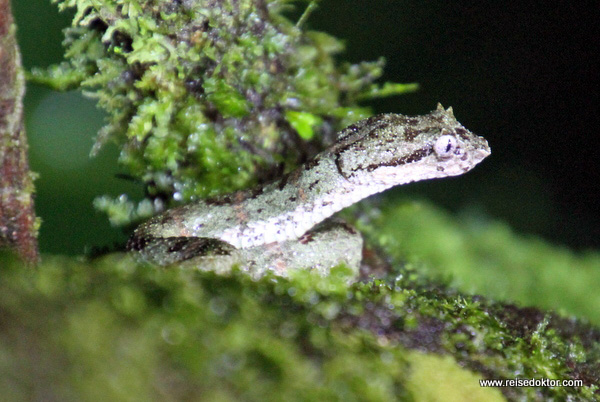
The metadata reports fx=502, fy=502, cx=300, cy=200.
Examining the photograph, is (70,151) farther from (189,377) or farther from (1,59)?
(189,377)

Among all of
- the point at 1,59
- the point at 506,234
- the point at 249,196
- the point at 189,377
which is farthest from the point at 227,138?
the point at 506,234

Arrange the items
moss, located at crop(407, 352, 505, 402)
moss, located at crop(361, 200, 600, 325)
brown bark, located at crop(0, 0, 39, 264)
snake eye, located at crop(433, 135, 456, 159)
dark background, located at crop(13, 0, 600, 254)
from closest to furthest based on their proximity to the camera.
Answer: moss, located at crop(407, 352, 505, 402) → brown bark, located at crop(0, 0, 39, 264) → snake eye, located at crop(433, 135, 456, 159) → moss, located at crop(361, 200, 600, 325) → dark background, located at crop(13, 0, 600, 254)

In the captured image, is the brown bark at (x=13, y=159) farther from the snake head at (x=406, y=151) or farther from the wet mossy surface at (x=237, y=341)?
the snake head at (x=406, y=151)

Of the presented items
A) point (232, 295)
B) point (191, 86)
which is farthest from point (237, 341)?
point (191, 86)

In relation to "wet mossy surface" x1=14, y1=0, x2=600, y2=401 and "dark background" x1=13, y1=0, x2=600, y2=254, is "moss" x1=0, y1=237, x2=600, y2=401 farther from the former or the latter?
"dark background" x1=13, y1=0, x2=600, y2=254

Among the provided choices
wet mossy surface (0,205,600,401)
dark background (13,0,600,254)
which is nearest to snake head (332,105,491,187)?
wet mossy surface (0,205,600,401)

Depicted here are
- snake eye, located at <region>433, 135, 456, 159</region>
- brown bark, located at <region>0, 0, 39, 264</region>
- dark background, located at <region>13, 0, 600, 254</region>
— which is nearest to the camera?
brown bark, located at <region>0, 0, 39, 264</region>

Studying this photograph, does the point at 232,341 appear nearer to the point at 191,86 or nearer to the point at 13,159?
the point at 13,159
